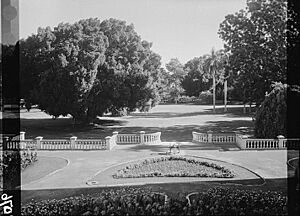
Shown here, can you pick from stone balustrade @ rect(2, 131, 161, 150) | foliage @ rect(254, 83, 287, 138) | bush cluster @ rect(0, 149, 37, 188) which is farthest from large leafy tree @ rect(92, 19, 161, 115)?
bush cluster @ rect(0, 149, 37, 188)

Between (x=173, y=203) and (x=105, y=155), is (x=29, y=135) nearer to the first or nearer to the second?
(x=105, y=155)

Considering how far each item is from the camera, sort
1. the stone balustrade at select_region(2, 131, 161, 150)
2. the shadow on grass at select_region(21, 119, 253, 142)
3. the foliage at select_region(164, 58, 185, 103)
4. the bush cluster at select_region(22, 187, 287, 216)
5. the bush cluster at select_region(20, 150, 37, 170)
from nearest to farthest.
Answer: the bush cluster at select_region(22, 187, 287, 216)
the bush cluster at select_region(20, 150, 37, 170)
the stone balustrade at select_region(2, 131, 161, 150)
the shadow on grass at select_region(21, 119, 253, 142)
the foliage at select_region(164, 58, 185, 103)

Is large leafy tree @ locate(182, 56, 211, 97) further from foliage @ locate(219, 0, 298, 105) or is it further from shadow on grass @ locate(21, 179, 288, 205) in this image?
shadow on grass @ locate(21, 179, 288, 205)

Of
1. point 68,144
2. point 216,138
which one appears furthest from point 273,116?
point 68,144

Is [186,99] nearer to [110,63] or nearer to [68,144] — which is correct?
[110,63]

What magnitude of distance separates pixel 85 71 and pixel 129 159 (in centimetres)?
882

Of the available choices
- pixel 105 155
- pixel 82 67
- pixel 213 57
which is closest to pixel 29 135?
pixel 82 67

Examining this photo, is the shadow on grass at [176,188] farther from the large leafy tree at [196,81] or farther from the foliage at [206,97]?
the large leafy tree at [196,81]

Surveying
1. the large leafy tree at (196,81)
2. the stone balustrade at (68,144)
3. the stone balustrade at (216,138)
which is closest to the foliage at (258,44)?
the stone balustrade at (216,138)

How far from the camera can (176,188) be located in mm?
8680

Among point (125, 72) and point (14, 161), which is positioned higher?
point (125, 72)

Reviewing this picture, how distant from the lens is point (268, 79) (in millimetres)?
20453

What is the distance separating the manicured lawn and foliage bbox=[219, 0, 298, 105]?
43.0 ft

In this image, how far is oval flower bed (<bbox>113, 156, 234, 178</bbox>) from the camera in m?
10.2
